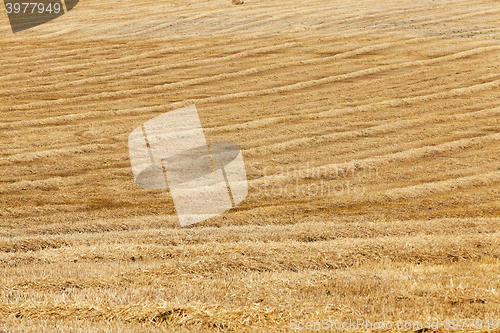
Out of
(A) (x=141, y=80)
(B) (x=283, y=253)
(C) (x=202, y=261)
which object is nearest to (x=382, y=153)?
(B) (x=283, y=253)

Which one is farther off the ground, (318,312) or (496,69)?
(318,312)

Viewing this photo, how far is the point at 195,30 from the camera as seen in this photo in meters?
44.4

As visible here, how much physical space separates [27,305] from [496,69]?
31.2m

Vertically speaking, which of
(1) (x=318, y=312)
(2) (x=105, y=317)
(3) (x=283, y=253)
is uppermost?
(2) (x=105, y=317)

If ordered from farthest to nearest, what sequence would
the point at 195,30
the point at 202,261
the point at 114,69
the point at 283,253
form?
the point at 195,30 < the point at 114,69 < the point at 283,253 < the point at 202,261

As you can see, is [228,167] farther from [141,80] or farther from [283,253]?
[141,80]

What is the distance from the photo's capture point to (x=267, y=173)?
752 inches
